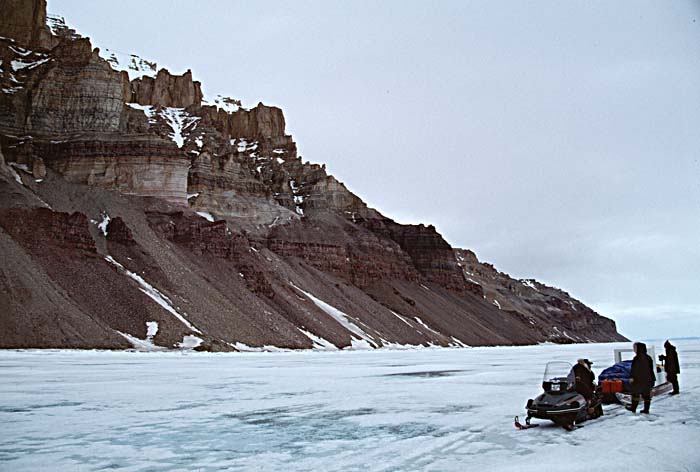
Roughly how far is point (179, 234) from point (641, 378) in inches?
2712

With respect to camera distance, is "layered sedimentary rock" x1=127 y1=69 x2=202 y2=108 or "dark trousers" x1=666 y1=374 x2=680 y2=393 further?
"layered sedimentary rock" x1=127 y1=69 x2=202 y2=108

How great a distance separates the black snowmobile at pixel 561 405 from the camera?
12.6m

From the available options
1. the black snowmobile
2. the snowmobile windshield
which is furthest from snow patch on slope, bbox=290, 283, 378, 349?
the black snowmobile

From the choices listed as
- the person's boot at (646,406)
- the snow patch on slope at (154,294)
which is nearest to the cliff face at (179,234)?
the snow patch on slope at (154,294)

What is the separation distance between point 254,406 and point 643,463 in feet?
31.3

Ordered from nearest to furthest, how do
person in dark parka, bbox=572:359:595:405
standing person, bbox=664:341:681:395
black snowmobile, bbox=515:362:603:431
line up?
black snowmobile, bbox=515:362:603:431 < person in dark parka, bbox=572:359:595:405 < standing person, bbox=664:341:681:395

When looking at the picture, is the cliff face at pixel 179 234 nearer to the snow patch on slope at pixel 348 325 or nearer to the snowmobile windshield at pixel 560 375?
the snow patch on slope at pixel 348 325

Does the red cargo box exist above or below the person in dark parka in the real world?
below

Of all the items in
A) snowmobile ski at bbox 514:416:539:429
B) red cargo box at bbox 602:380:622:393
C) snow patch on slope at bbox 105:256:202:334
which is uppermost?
snow patch on slope at bbox 105:256:202:334

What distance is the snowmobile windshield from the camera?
13.2m

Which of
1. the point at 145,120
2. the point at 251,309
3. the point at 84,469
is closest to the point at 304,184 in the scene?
the point at 145,120

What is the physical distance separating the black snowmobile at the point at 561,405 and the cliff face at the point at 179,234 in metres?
41.0

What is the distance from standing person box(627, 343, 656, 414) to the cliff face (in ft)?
135

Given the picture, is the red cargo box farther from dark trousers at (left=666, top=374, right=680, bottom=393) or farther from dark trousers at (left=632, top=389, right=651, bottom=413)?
dark trousers at (left=666, top=374, right=680, bottom=393)
